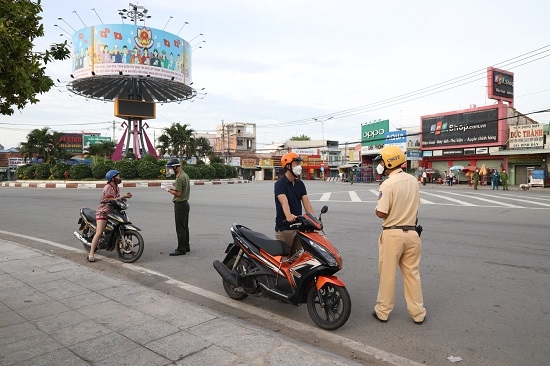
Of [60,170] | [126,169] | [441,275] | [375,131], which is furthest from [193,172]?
[441,275]

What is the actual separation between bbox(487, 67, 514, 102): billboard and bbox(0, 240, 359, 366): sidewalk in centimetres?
3699

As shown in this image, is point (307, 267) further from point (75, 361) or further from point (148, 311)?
point (75, 361)

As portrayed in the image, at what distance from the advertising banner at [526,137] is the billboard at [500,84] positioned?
3.18m

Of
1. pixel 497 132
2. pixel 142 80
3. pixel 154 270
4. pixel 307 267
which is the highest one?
pixel 142 80

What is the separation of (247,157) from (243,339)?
73002 millimetres

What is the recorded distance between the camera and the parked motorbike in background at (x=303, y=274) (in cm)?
394

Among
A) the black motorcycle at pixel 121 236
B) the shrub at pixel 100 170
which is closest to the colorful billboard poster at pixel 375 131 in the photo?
the shrub at pixel 100 170

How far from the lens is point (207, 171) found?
43.0 meters

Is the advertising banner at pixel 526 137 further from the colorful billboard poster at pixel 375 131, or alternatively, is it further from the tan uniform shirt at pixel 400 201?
the tan uniform shirt at pixel 400 201

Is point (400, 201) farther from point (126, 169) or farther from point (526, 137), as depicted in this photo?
point (526, 137)

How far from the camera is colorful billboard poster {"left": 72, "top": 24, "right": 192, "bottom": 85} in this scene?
40.4 meters

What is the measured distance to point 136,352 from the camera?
3342mm

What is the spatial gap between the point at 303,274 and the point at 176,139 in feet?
146

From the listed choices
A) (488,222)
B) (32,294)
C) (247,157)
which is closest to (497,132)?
(488,222)
